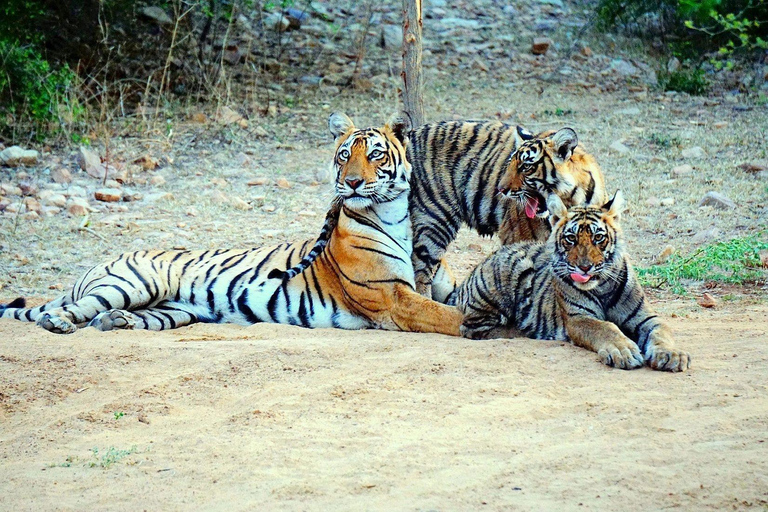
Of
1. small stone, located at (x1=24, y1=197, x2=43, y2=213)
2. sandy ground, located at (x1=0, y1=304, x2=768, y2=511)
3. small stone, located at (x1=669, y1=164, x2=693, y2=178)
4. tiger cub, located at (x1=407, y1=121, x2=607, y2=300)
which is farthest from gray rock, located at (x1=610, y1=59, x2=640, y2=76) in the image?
sandy ground, located at (x1=0, y1=304, x2=768, y2=511)

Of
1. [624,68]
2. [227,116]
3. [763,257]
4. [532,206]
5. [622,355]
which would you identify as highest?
[624,68]

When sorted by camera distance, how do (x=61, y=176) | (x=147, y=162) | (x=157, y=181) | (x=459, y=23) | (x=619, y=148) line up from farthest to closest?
(x=459, y=23) → (x=619, y=148) → (x=147, y=162) → (x=157, y=181) → (x=61, y=176)

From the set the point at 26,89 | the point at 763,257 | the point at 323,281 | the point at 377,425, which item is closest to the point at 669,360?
the point at 377,425

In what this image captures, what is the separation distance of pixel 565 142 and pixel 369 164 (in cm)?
119

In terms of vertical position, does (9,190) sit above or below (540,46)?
below

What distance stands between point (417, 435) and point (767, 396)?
4.72 feet

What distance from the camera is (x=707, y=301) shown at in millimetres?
5801

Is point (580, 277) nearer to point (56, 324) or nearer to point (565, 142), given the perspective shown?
point (565, 142)

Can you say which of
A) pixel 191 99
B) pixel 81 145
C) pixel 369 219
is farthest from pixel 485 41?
pixel 369 219

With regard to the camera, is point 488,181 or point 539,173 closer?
point 539,173

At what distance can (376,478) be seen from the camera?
125 inches

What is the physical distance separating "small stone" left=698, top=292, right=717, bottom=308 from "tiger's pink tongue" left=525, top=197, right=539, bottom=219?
1161 millimetres

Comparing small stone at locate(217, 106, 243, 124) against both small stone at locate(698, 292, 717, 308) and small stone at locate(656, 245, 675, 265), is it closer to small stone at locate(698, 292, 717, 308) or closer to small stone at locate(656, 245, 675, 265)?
small stone at locate(656, 245, 675, 265)

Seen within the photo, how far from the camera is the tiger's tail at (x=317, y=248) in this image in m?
5.90
